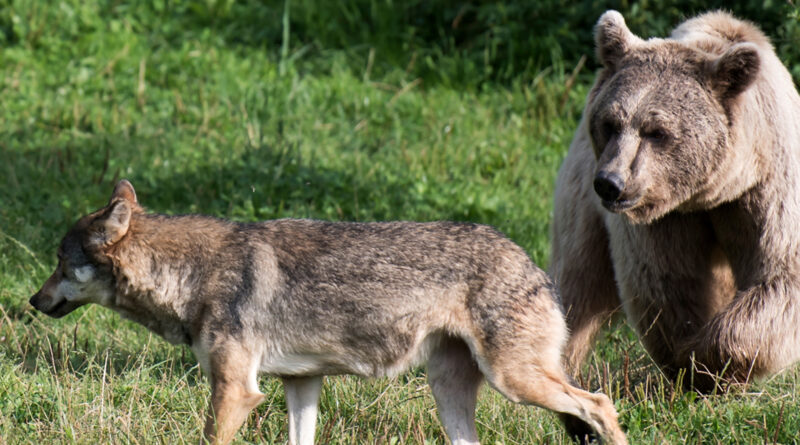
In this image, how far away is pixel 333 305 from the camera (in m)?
5.11

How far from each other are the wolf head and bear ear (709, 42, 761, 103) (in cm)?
303

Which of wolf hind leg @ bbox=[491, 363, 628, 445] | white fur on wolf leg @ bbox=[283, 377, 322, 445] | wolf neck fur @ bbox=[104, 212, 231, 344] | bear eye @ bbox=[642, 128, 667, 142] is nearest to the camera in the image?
wolf hind leg @ bbox=[491, 363, 628, 445]

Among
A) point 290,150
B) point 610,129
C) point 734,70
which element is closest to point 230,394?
point 610,129

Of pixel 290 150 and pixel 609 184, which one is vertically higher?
pixel 609 184

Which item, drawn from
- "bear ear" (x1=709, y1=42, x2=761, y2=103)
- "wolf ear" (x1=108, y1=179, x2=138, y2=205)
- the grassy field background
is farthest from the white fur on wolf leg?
"bear ear" (x1=709, y1=42, x2=761, y2=103)

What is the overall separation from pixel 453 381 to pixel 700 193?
178 cm

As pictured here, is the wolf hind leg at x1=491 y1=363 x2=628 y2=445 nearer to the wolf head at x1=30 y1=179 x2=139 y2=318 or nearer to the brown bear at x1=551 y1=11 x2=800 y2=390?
the brown bear at x1=551 y1=11 x2=800 y2=390

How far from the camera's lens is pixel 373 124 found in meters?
11.1

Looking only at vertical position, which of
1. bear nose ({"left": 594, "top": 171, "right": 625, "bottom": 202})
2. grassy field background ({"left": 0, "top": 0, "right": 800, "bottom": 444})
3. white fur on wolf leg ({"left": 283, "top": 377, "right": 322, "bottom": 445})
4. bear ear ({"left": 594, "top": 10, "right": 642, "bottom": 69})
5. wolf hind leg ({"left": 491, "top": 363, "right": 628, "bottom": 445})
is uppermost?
bear ear ({"left": 594, "top": 10, "right": 642, "bottom": 69})

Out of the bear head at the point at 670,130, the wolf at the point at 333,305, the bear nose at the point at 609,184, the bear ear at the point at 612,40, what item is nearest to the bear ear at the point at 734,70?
the bear head at the point at 670,130

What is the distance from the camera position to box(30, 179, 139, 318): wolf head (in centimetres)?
532

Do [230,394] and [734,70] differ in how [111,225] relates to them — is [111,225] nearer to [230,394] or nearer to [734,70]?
[230,394]

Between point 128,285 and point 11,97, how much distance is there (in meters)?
6.15

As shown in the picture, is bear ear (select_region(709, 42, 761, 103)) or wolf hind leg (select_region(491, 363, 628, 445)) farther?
bear ear (select_region(709, 42, 761, 103))
